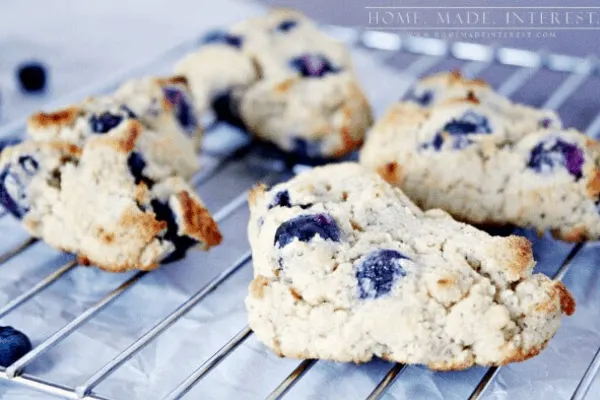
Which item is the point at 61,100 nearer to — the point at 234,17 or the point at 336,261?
the point at 234,17

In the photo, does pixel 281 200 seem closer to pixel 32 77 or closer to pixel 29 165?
pixel 29 165

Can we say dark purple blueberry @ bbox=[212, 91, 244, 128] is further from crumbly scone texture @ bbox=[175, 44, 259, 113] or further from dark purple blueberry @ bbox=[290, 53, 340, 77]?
dark purple blueberry @ bbox=[290, 53, 340, 77]

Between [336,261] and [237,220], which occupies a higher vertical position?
[336,261]

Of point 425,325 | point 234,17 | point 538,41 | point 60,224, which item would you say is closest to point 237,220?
point 60,224

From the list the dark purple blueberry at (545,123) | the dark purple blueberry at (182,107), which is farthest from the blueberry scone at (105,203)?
the dark purple blueberry at (545,123)

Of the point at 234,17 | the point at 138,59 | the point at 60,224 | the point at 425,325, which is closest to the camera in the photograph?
the point at 425,325

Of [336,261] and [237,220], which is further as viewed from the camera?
[237,220]
